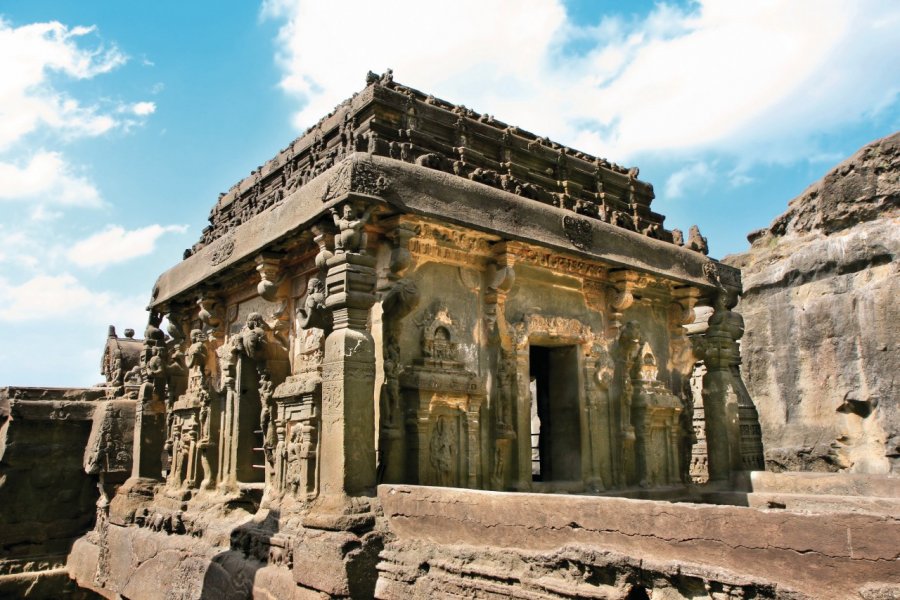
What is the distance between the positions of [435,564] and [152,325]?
23.8ft

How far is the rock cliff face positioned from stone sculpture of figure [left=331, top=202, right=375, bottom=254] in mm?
10030

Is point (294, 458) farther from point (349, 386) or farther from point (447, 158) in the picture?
point (447, 158)

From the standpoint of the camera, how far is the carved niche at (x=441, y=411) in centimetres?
627

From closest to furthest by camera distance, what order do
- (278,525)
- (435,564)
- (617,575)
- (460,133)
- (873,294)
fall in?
(617,575) < (435,564) < (278,525) < (460,133) < (873,294)

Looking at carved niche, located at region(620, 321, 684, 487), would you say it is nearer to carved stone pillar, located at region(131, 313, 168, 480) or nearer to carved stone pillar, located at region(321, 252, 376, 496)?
carved stone pillar, located at region(321, 252, 376, 496)

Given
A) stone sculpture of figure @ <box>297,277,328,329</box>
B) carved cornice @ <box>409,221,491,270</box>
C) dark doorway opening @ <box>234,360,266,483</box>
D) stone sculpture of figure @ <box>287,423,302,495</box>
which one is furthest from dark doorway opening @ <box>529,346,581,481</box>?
dark doorway opening @ <box>234,360,266,483</box>

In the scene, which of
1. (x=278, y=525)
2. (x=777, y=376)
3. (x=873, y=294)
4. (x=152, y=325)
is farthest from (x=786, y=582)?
(x=777, y=376)

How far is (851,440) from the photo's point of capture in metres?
12.4

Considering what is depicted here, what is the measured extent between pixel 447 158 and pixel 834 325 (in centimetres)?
901

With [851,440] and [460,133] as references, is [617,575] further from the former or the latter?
[851,440]

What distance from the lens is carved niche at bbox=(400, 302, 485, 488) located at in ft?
20.6

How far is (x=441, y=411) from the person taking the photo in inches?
257

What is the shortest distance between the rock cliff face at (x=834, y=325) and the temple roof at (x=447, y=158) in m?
4.93

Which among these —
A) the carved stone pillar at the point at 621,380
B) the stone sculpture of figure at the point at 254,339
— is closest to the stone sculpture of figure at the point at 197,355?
the stone sculpture of figure at the point at 254,339
